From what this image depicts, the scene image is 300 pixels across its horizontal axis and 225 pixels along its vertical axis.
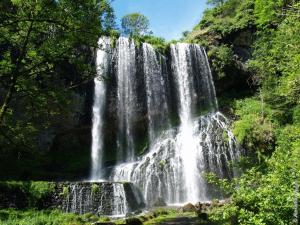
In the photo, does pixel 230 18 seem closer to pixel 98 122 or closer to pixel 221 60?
pixel 221 60

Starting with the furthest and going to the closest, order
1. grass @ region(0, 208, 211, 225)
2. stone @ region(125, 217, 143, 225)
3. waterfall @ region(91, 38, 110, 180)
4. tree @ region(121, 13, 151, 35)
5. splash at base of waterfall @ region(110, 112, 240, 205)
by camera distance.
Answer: tree @ region(121, 13, 151, 35)
waterfall @ region(91, 38, 110, 180)
splash at base of waterfall @ region(110, 112, 240, 205)
grass @ region(0, 208, 211, 225)
stone @ region(125, 217, 143, 225)

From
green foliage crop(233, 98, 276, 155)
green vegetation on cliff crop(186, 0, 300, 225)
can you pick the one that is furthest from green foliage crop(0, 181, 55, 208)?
green foliage crop(233, 98, 276, 155)

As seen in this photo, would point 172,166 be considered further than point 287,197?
Yes

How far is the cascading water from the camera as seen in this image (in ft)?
77.7

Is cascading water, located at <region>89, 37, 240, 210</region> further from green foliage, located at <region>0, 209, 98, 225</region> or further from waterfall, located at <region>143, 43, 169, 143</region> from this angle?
green foliage, located at <region>0, 209, 98, 225</region>

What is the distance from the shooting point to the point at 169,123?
2906cm

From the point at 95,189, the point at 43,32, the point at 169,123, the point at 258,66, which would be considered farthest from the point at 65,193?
the point at 258,66

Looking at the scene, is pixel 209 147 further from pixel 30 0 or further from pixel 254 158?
pixel 30 0

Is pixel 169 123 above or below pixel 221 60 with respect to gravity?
below

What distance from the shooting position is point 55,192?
59.4 ft

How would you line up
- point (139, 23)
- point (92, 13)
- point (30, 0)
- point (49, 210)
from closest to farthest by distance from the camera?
1. point (30, 0)
2. point (92, 13)
3. point (49, 210)
4. point (139, 23)

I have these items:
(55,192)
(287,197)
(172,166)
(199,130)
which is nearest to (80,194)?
(55,192)

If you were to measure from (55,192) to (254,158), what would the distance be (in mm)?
12949

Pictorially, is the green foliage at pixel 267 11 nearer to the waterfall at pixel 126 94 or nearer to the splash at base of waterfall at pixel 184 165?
the splash at base of waterfall at pixel 184 165
